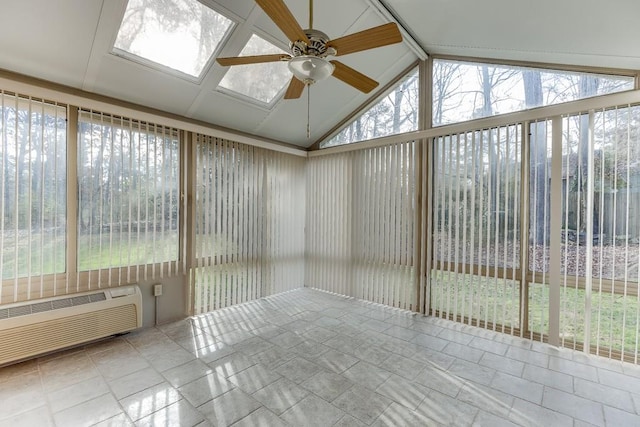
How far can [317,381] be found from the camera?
2514 millimetres

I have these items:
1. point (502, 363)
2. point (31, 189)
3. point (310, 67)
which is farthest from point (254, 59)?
point (502, 363)

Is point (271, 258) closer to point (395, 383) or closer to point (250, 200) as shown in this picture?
point (250, 200)

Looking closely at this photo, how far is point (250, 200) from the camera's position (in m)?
4.57

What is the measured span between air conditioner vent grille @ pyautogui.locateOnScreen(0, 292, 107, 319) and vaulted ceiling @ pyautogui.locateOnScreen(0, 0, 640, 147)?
86.7 inches

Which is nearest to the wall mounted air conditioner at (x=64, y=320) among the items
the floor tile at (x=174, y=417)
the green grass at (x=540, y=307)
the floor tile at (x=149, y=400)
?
the floor tile at (x=149, y=400)

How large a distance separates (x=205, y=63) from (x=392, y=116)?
2.71 meters

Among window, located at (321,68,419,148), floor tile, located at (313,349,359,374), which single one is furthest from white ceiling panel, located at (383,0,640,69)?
floor tile, located at (313,349,359,374)

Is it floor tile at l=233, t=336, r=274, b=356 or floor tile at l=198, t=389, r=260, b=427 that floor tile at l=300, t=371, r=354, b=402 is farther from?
floor tile at l=233, t=336, r=274, b=356

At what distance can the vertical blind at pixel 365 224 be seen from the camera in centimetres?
424

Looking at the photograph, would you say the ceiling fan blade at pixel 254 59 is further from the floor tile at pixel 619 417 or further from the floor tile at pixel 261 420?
the floor tile at pixel 619 417

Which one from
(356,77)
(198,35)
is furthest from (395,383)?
(198,35)

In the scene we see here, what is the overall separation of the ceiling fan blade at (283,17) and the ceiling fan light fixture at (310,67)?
0.34ft

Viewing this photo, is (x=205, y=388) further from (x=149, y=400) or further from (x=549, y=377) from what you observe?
(x=549, y=377)

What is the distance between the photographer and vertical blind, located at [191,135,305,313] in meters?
4.04
